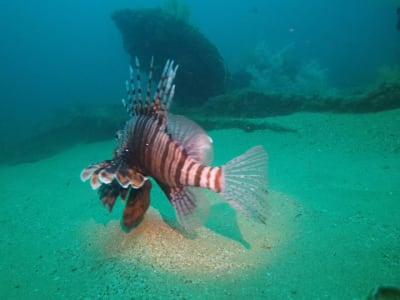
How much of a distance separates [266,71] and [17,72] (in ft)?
259

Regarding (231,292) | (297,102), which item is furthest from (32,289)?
(297,102)

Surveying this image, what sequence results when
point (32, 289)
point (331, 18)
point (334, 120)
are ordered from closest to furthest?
1. point (32, 289)
2. point (334, 120)
3. point (331, 18)

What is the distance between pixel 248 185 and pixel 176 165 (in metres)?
0.57

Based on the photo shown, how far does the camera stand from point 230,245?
9.64 feet

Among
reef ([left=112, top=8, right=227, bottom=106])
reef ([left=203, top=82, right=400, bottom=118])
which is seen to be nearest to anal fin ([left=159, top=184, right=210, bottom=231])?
reef ([left=203, top=82, right=400, bottom=118])

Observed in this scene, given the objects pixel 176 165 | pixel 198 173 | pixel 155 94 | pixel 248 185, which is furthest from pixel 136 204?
pixel 248 185

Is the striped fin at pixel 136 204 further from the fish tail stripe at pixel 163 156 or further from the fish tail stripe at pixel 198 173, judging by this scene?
the fish tail stripe at pixel 198 173

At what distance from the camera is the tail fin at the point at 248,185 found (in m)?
2.24

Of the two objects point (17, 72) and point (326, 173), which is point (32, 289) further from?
point (17, 72)

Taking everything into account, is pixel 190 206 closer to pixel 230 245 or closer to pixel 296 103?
pixel 230 245

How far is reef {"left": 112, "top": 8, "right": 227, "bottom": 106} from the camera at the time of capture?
32.2ft

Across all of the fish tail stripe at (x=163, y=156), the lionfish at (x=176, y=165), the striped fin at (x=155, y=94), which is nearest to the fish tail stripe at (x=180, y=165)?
the lionfish at (x=176, y=165)

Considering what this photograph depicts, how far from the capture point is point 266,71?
1733 centimetres

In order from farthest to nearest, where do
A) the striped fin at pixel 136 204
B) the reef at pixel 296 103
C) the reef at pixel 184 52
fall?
the reef at pixel 184 52 < the reef at pixel 296 103 < the striped fin at pixel 136 204
